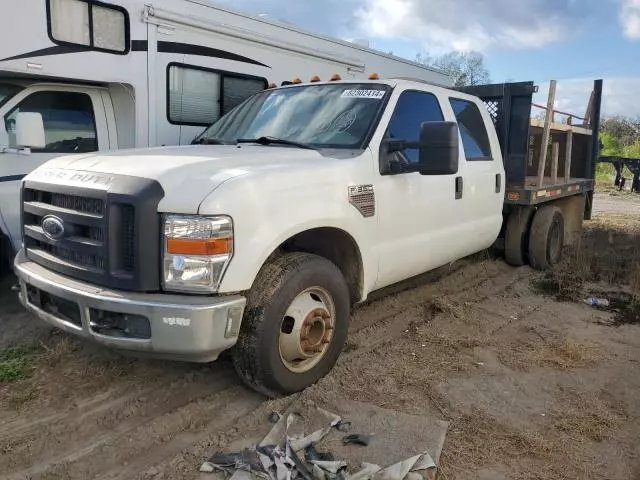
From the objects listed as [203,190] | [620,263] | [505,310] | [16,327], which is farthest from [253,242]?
[620,263]

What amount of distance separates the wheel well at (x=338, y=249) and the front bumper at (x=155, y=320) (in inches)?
35.0

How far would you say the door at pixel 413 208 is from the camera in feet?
13.7

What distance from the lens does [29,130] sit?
466cm

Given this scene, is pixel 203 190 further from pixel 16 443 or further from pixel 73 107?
pixel 73 107

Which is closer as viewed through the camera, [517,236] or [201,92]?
[201,92]

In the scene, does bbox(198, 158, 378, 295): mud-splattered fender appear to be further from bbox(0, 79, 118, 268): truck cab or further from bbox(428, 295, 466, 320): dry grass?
bbox(0, 79, 118, 268): truck cab

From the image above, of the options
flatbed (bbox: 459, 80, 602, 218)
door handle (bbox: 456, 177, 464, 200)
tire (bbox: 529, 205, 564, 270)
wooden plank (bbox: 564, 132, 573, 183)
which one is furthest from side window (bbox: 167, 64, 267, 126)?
wooden plank (bbox: 564, 132, 573, 183)

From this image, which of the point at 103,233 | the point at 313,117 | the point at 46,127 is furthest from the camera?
the point at 46,127

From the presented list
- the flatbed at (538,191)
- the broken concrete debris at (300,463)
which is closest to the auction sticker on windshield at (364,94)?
the broken concrete debris at (300,463)

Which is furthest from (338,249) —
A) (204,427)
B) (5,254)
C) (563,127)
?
(563,127)

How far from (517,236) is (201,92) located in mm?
4024

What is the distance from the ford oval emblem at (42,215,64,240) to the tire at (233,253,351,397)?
3.77 ft

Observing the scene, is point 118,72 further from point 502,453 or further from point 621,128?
point 621,128

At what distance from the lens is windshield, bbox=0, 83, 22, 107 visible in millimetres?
5037
